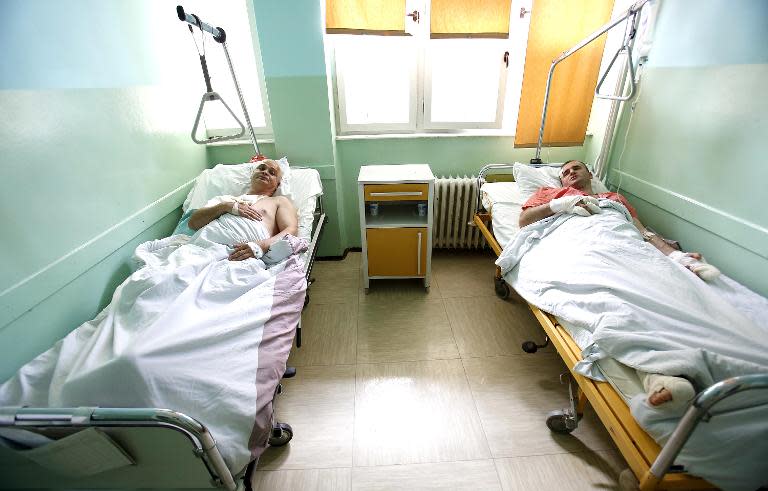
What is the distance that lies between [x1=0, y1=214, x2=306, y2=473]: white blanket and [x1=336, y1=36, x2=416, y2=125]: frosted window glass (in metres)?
1.88

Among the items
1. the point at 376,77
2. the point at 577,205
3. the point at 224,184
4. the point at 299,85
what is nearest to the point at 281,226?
the point at 224,184

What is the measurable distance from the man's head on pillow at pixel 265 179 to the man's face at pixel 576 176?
2.07 meters

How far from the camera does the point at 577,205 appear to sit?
1.92 m

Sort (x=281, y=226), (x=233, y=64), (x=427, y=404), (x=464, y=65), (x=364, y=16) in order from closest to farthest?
(x=427, y=404) < (x=281, y=226) < (x=364, y=16) < (x=233, y=64) < (x=464, y=65)

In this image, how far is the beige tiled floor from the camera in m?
1.38

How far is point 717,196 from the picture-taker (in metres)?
1.75

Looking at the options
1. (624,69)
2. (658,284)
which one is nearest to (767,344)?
(658,284)

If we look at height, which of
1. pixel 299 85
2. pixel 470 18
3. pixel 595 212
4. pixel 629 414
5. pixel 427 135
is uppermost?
pixel 470 18

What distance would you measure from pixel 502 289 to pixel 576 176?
94cm

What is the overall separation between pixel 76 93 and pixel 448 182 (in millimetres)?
2365

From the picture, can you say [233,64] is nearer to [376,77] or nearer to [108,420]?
[376,77]

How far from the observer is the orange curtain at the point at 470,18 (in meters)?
2.38

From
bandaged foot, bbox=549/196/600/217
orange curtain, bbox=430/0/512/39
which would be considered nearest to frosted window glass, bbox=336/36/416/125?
orange curtain, bbox=430/0/512/39

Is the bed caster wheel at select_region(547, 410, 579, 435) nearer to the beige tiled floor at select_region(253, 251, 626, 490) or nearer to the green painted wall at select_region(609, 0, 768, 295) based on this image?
the beige tiled floor at select_region(253, 251, 626, 490)
